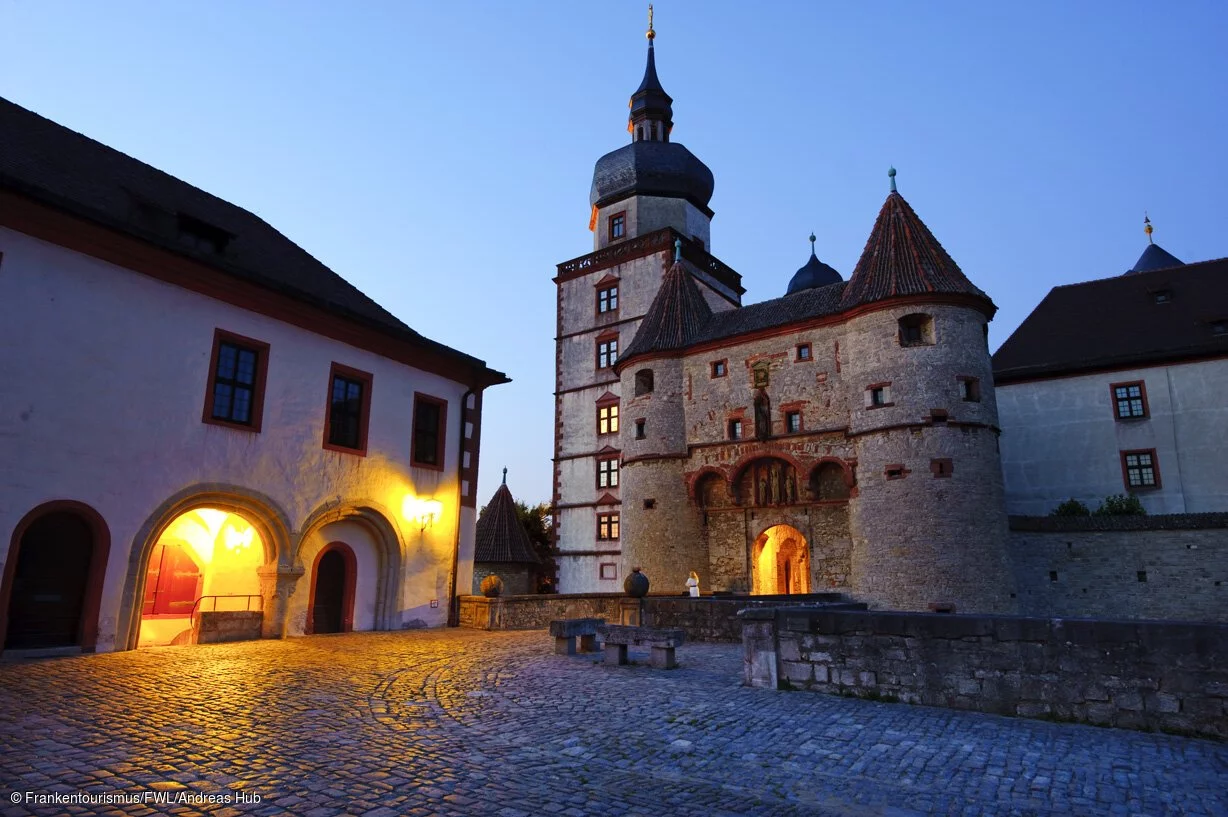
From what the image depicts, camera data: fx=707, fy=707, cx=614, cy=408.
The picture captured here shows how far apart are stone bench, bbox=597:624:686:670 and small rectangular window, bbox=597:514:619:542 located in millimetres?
22404

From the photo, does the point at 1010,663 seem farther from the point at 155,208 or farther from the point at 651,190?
the point at 651,190

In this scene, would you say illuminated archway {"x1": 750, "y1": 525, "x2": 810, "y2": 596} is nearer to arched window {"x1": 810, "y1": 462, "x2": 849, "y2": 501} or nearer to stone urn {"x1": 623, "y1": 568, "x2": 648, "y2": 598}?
arched window {"x1": 810, "y1": 462, "x2": 849, "y2": 501}

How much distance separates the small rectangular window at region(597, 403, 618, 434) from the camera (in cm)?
3573

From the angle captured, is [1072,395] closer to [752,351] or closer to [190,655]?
[752,351]

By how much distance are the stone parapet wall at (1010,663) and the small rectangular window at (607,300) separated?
1147 inches

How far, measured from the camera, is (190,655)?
1155cm

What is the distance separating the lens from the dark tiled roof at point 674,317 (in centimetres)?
2981

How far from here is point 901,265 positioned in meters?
24.4

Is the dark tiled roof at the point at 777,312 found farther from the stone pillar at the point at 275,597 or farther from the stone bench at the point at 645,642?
the stone pillar at the point at 275,597

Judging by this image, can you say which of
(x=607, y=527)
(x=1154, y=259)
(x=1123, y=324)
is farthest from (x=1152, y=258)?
(x=607, y=527)

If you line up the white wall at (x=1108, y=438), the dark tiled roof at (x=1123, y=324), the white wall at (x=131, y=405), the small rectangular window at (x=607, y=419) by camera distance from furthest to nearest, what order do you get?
the small rectangular window at (x=607, y=419) < the dark tiled roof at (x=1123, y=324) < the white wall at (x=1108, y=438) < the white wall at (x=131, y=405)

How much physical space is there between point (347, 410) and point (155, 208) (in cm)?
564

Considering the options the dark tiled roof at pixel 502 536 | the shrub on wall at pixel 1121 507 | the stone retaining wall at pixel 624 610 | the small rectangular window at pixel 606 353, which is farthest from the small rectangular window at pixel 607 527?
the shrub on wall at pixel 1121 507

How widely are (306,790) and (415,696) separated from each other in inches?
146
